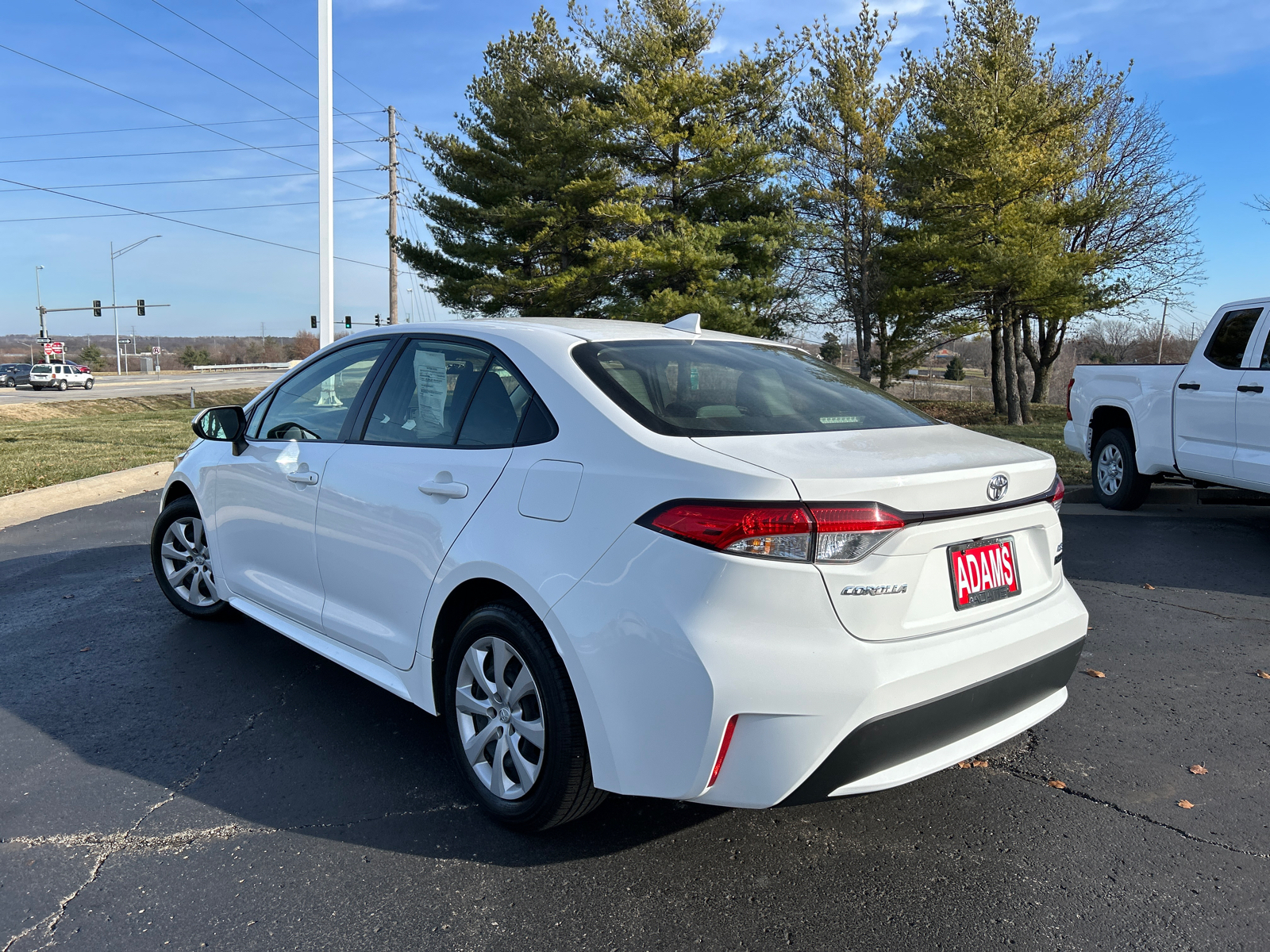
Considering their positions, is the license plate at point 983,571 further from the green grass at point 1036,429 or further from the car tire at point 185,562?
the car tire at point 185,562

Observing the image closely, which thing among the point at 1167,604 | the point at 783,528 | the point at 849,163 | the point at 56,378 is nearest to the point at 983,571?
the point at 783,528

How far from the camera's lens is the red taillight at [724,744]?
2.38 m

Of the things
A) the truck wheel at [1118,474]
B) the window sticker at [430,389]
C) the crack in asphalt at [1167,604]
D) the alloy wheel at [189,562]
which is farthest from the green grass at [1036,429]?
the alloy wheel at [189,562]

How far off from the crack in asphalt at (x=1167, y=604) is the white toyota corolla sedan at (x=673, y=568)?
315 cm

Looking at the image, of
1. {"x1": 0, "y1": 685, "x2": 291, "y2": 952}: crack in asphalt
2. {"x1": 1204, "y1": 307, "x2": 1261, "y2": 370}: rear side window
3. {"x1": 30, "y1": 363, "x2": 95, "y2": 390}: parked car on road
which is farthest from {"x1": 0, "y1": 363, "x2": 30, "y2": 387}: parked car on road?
{"x1": 1204, "y1": 307, "x2": 1261, "y2": 370}: rear side window

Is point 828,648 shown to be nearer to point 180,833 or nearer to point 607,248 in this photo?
point 180,833

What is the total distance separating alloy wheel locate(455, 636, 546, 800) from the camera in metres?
2.84

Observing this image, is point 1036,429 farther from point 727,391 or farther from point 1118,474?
point 727,391

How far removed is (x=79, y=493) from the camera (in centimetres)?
962

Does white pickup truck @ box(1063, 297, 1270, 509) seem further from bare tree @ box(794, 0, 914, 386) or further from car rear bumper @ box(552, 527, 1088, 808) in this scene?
bare tree @ box(794, 0, 914, 386)

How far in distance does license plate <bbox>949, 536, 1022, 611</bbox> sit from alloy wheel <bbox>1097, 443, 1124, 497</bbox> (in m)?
6.80

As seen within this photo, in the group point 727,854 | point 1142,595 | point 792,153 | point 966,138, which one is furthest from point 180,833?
A: point 792,153

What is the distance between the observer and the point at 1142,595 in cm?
590

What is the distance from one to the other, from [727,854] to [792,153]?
29.0m
